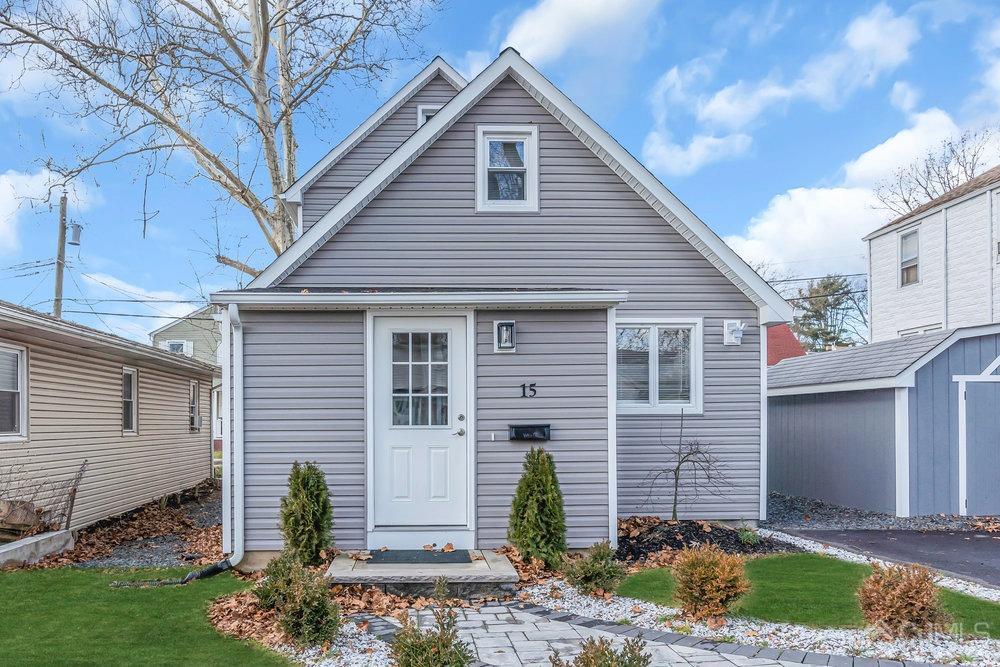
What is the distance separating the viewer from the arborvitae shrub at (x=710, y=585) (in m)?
4.89

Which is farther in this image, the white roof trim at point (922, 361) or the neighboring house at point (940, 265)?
the neighboring house at point (940, 265)

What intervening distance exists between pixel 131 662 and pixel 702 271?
706 cm

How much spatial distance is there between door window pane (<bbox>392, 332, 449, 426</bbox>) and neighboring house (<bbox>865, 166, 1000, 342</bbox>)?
1196 cm

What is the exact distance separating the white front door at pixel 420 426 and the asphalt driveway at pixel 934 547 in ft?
14.2

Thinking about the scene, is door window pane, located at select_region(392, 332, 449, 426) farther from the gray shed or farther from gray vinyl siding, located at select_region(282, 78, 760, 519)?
the gray shed

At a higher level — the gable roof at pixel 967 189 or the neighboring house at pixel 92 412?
the gable roof at pixel 967 189

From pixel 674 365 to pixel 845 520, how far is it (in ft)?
11.0

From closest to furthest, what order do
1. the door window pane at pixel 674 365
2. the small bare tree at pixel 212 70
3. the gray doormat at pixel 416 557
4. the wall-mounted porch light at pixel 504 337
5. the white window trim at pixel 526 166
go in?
the gray doormat at pixel 416 557 < the wall-mounted porch light at pixel 504 337 < the white window trim at pixel 526 166 < the door window pane at pixel 674 365 < the small bare tree at pixel 212 70

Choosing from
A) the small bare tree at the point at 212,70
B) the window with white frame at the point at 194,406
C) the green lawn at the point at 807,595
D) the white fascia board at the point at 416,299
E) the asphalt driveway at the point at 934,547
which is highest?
the small bare tree at the point at 212,70

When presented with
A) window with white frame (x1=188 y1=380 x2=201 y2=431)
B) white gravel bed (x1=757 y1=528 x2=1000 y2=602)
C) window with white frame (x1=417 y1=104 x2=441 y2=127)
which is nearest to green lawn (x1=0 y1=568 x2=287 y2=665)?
white gravel bed (x1=757 y1=528 x2=1000 y2=602)

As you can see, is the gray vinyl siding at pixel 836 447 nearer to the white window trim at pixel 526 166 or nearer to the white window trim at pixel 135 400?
the white window trim at pixel 526 166

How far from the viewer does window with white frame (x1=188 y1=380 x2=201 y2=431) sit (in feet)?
48.0

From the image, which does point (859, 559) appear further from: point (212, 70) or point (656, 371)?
point (212, 70)

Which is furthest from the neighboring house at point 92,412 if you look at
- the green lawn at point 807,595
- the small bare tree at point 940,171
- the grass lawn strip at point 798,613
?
the small bare tree at point 940,171
